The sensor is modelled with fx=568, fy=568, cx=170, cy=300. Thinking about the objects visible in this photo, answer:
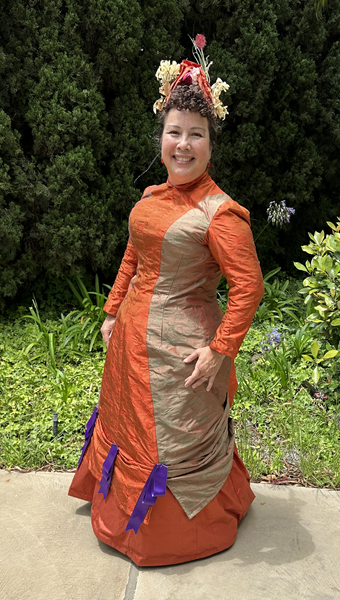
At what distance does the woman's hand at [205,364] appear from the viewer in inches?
80.6

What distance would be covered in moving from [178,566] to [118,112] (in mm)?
3049

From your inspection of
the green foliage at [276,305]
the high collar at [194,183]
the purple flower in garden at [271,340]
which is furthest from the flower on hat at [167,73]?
the green foliage at [276,305]

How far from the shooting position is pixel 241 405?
11.3 ft

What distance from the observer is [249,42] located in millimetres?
4176

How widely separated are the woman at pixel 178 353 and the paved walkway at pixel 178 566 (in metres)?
0.08

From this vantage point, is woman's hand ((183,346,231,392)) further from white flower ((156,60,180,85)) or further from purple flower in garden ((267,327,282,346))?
purple flower in garden ((267,327,282,346))

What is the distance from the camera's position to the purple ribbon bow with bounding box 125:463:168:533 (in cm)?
210

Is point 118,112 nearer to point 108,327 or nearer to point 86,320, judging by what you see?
point 86,320

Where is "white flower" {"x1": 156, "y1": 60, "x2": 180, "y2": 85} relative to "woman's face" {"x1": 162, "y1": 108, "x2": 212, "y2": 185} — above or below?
above

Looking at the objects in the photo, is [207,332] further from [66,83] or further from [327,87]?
[327,87]

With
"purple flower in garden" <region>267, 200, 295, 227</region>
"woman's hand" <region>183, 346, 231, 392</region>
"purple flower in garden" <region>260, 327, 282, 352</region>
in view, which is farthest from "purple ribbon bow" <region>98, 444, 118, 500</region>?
"purple flower in garden" <region>267, 200, 295, 227</region>

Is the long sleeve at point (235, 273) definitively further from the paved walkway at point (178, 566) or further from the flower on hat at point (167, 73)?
the paved walkway at point (178, 566)

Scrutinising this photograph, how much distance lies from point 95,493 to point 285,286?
274 centimetres

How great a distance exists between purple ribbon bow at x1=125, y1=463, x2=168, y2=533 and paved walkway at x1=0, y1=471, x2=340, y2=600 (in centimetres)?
27
